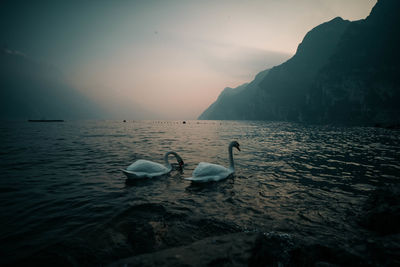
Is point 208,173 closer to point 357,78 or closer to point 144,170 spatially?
point 144,170

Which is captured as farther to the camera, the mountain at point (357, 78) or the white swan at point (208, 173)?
the mountain at point (357, 78)

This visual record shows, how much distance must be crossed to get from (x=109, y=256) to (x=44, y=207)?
133 inches

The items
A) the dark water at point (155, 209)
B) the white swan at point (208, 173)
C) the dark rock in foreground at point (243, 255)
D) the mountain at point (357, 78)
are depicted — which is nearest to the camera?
the dark rock in foreground at point (243, 255)

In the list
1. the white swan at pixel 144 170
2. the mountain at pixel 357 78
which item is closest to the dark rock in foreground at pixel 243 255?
the white swan at pixel 144 170

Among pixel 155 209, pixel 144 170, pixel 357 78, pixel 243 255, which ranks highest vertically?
pixel 357 78

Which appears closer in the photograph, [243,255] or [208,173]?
[243,255]

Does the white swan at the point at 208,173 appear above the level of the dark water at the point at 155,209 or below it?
above

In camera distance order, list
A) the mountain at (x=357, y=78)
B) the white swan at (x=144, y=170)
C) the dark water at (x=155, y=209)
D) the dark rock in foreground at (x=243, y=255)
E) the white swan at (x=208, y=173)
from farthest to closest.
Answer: the mountain at (x=357, y=78), the white swan at (x=144, y=170), the white swan at (x=208, y=173), the dark water at (x=155, y=209), the dark rock in foreground at (x=243, y=255)

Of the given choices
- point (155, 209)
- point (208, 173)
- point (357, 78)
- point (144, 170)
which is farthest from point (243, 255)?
point (357, 78)

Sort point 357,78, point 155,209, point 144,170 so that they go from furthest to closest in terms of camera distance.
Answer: point 357,78, point 144,170, point 155,209

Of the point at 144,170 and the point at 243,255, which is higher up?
the point at 243,255

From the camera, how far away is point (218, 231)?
4.10 metres

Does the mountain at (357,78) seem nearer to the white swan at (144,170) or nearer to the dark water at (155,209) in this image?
the dark water at (155,209)

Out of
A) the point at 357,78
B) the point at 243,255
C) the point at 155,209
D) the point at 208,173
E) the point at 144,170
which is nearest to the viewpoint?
the point at 243,255
